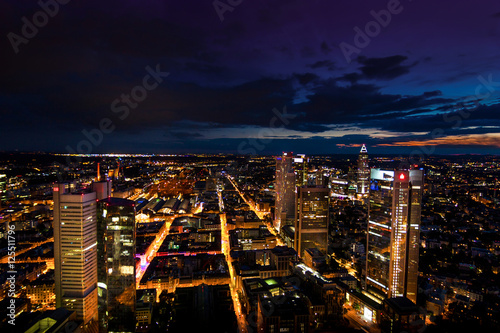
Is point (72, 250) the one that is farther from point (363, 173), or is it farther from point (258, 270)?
point (363, 173)

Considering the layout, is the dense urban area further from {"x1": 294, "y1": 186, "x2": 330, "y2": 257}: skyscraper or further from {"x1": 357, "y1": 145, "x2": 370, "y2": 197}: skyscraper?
{"x1": 357, "y1": 145, "x2": 370, "y2": 197}: skyscraper

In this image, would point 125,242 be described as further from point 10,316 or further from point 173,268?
point 173,268

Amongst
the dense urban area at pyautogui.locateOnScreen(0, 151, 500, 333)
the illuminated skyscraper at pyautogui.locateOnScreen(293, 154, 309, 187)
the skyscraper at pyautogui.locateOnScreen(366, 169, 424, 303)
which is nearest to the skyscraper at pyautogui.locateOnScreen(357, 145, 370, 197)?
the illuminated skyscraper at pyautogui.locateOnScreen(293, 154, 309, 187)

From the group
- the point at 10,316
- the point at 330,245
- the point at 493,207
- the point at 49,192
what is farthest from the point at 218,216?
the point at 493,207

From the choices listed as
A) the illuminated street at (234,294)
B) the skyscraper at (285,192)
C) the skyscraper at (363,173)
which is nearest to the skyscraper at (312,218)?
the illuminated street at (234,294)

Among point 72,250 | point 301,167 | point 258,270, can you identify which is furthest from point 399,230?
point 301,167

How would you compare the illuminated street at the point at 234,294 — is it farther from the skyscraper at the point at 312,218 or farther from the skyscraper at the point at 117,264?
the skyscraper at the point at 312,218
